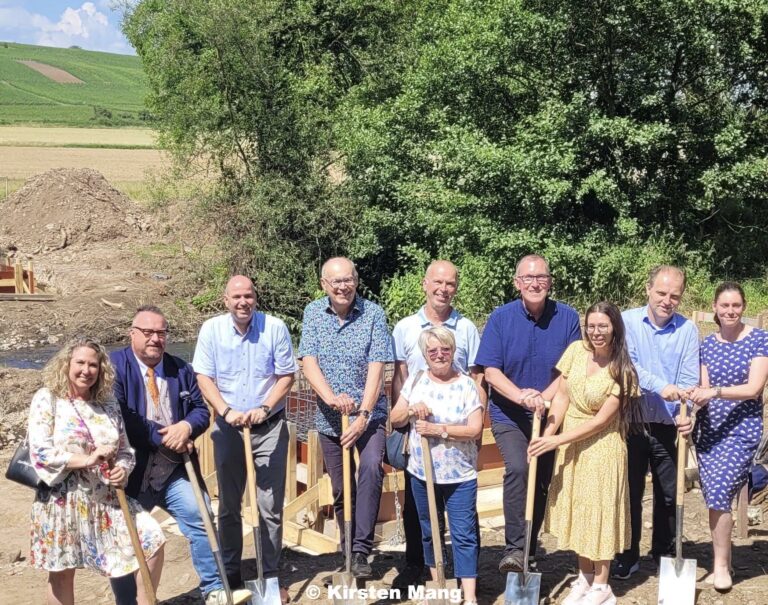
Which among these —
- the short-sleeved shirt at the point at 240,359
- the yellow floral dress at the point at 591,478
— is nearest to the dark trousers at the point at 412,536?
the yellow floral dress at the point at 591,478

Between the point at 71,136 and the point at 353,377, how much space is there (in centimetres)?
7667

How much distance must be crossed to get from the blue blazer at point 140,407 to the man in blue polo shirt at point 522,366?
1814mm

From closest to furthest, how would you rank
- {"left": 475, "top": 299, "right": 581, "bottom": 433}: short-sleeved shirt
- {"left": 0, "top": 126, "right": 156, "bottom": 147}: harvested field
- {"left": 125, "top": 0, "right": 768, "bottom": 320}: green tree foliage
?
{"left": 475, "top": 299, "right": 581, "bottom": 433}: short-sleeved shirt
{"left": 125, "top": 0, "right": 768, "bottom": 320}: green tree foliage
{"left": 0, "top": 126, "right": 156, "bottom": 147}: harvested field

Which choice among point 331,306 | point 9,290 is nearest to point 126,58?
point 9,290

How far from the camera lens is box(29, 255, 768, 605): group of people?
4.96 m

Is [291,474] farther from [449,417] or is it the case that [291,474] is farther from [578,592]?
[578,592]

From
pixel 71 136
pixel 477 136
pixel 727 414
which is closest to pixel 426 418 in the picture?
pixel 727 414

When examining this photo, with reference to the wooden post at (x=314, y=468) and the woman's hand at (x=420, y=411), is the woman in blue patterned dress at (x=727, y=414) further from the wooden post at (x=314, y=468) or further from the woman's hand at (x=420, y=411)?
the wooden post at (x=314, y=468)

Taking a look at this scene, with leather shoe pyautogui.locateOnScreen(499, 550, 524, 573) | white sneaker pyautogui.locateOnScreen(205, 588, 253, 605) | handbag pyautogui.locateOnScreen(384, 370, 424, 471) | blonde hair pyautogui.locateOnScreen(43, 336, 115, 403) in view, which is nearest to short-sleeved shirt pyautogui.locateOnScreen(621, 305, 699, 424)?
leather shoe pyautogui.locateOnScreen(499, 550, 524, 573)

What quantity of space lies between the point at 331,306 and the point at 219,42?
52.1 feet

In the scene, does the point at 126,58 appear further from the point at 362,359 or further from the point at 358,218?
the point at 362,359

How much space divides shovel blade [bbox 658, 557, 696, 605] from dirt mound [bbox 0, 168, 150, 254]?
24.8 meters

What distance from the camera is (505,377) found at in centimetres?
574

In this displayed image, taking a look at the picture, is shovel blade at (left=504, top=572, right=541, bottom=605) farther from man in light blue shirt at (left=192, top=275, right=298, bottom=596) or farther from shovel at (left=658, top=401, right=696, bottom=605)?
man in light blue shirt at (left=192, top=275, right=298, bottom=596)
